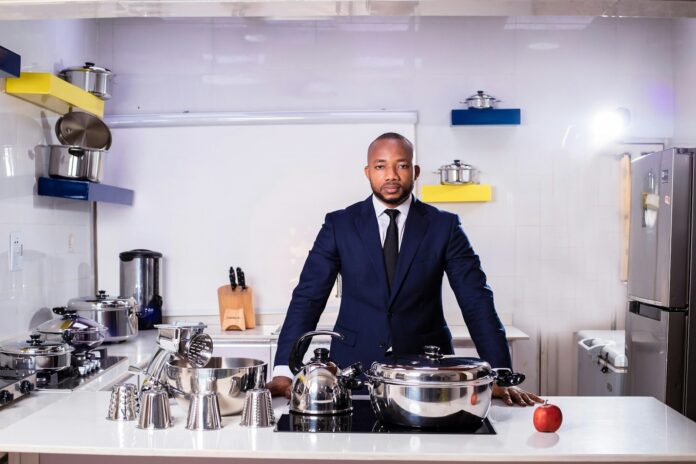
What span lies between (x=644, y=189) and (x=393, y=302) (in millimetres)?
1812

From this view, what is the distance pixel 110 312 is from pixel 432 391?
222 cm

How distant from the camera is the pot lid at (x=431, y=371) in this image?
1.85 metres

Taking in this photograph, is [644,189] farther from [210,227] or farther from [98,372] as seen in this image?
[98,372]

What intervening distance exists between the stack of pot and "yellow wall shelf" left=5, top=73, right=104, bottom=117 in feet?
0.24

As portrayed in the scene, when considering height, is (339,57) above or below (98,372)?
above

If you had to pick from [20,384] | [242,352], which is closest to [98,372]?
[20,384]

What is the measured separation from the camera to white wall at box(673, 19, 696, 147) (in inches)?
168

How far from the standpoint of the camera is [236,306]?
4305mm

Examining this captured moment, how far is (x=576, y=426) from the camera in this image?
1.98 m

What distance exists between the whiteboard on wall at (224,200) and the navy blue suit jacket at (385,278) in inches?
68.8

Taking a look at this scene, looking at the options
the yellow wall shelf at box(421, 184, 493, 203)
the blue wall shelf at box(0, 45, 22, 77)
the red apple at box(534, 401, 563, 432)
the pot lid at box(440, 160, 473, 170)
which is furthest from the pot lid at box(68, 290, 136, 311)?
the red apple at box(534, 401, 563, 432)

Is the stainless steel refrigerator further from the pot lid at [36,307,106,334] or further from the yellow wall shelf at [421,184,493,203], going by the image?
the pot lid at [36,307,106,334]

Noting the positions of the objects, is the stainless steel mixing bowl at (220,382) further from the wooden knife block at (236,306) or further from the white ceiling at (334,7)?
the wooden knife block at (236,306)

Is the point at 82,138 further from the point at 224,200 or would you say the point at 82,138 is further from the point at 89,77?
the point at 224,200
